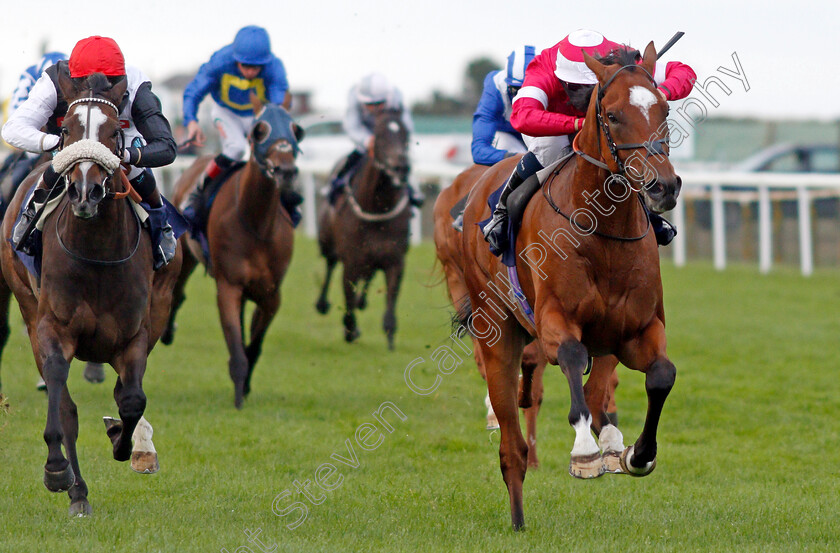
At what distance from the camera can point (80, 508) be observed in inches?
197

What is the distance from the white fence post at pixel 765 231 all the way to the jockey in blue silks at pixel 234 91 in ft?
29.1

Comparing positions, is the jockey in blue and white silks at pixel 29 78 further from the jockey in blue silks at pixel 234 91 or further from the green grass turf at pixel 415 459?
the green grass turf at pixel 415 459

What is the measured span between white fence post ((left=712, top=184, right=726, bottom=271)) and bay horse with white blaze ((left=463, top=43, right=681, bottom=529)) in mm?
11661

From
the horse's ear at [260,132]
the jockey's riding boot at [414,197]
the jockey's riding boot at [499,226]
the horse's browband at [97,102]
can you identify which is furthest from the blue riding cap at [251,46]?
the jockey's riding boot at [499,226]

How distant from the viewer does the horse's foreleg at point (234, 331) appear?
7.77 meters

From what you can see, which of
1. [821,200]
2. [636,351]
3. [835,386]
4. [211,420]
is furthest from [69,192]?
[821,200]

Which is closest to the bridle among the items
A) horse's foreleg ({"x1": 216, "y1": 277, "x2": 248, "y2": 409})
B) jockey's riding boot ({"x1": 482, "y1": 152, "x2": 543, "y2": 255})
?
jockey's riding boot ({"x1": 482, "y1": 152, "x2": 543, "y2": 255})

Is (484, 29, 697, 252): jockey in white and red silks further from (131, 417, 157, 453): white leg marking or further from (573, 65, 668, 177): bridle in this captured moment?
(131, 417, 157, 453): white leg marking

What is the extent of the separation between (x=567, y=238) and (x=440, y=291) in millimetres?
11326

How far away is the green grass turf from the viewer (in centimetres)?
475

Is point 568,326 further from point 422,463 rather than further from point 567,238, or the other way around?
point 422,463

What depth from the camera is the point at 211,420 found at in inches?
287

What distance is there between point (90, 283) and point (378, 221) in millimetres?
5602

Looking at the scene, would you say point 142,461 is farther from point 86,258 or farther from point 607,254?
point 607,254
